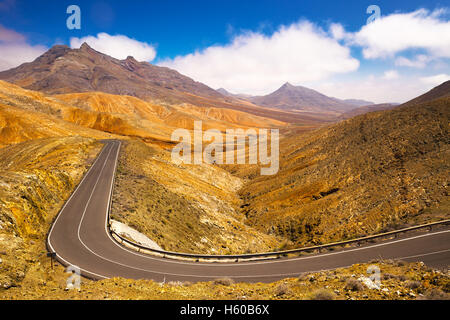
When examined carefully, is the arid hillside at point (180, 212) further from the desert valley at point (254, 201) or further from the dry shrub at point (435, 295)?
the dry shrub at point (435, 295)

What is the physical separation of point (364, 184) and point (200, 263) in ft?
76.3

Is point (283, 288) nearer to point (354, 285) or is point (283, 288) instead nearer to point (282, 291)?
point (282, 291)

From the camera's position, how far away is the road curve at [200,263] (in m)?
12.0

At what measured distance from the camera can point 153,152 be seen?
49500 mm

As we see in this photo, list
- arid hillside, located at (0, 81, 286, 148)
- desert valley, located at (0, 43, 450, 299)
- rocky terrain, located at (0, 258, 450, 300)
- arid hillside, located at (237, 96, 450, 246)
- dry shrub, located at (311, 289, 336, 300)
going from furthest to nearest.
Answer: arid hillside, located at (0, 81, 286, 148)
arid hillside, located at (237, 96, 450, 246)
desert valley, located at (0, 43, 450, 299)
rocky terrain, located at (0, 258, 450, 300)
dry shrub, located at (311, 289, 336, 300)

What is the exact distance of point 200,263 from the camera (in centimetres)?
1412

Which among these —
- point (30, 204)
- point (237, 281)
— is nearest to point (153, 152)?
point (30, 204)

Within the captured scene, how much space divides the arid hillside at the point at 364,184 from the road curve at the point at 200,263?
188 inches

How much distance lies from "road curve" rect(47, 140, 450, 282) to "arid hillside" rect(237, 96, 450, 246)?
4.76m

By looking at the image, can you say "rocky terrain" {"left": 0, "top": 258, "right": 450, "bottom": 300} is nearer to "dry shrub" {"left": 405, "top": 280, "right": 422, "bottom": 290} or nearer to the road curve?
"dry shrub" {"left": 405, "top": 280, "right": 422, "bottom": 290}

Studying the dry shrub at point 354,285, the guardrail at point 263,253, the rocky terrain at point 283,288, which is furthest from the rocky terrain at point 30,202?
the dry shrub at point 354,285

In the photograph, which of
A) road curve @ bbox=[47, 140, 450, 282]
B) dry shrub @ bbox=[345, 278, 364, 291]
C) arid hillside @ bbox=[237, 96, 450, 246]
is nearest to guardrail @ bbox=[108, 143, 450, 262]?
road curve @ bbox=[47, 140, 450, 282]

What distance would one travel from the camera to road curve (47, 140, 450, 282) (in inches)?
472
